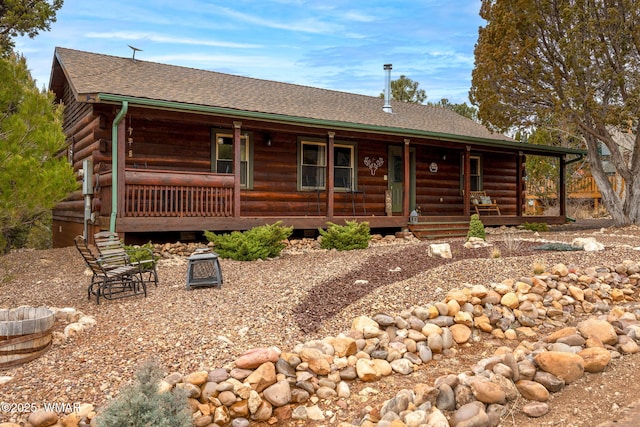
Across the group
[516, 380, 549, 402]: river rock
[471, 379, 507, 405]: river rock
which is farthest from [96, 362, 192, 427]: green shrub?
[516, 380, 549, 402]: river rock

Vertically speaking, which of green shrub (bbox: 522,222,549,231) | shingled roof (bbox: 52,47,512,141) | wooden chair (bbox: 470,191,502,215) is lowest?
green shrub (bbox: 522,222,549,231)

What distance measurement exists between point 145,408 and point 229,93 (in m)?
10.6

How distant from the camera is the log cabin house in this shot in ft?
31.1

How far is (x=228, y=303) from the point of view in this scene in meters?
5.50

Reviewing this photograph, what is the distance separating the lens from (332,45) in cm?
3475

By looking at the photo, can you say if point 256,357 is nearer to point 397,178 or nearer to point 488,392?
point 488,392

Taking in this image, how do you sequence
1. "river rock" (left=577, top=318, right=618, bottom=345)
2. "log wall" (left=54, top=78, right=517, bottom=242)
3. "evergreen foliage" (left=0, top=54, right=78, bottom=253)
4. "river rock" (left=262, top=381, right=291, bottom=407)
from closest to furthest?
"river rock" (left=262, top=381, right=291, bottom=407)
"river rock" (left=577, top=318, right=618, bottom=345)
"evergreen foliage" (left=0, top=54, right=78, bottom=253)
"log wall" (left=54, top=78, right=517, bottom=242)

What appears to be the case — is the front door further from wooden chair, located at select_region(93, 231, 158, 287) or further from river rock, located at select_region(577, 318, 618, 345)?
river rock, located at select_region(577, 318, 618, 345)

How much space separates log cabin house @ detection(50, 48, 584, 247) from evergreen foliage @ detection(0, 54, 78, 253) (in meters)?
1.99

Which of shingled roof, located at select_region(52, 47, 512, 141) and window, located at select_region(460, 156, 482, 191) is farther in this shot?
window, located at select_region(460, 156, 482, 191)

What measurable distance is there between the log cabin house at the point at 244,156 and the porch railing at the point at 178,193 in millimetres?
26

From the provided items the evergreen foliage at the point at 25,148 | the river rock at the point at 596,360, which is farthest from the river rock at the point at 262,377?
the evergreen foliage at the point at 25,148

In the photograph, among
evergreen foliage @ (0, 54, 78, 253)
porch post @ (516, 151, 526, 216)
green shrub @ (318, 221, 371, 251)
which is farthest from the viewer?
porch post @ (516, 151, 526, 216)

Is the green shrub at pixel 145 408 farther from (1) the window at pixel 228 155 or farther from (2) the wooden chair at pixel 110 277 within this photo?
(1) the window at pixel 228 155
